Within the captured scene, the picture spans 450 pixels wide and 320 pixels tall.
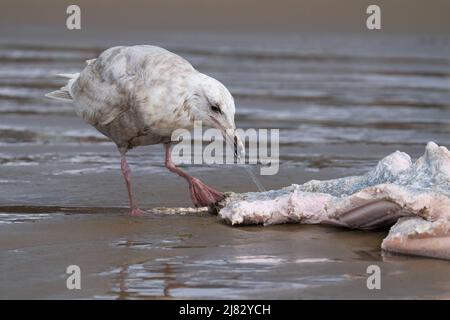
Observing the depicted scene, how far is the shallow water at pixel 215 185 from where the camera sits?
5.77 m

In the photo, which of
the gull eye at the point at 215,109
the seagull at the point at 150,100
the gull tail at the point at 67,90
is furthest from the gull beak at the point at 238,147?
the gull tail at the point at 67,90

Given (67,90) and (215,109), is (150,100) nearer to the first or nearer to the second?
(215,109)

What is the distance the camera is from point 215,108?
23.0 ft

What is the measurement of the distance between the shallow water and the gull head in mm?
641

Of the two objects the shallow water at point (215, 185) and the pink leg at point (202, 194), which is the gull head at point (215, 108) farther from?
the pink leg at point (202, 194)

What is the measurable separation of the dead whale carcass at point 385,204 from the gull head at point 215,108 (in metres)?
0.46

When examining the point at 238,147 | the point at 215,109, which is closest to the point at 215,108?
the point at 215,109

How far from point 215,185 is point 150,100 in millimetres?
1665

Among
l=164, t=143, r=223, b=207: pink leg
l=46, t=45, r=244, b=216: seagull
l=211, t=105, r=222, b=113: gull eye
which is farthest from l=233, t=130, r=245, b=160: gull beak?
l=164, t=143, r=223, b=207: pink leg

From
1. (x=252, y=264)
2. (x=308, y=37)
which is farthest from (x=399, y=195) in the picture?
(x=308, y=37)

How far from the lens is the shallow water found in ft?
18.9

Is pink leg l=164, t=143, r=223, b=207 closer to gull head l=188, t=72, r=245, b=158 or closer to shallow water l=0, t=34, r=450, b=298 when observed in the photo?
shallow water l=0, t=34, r=450, b=298
